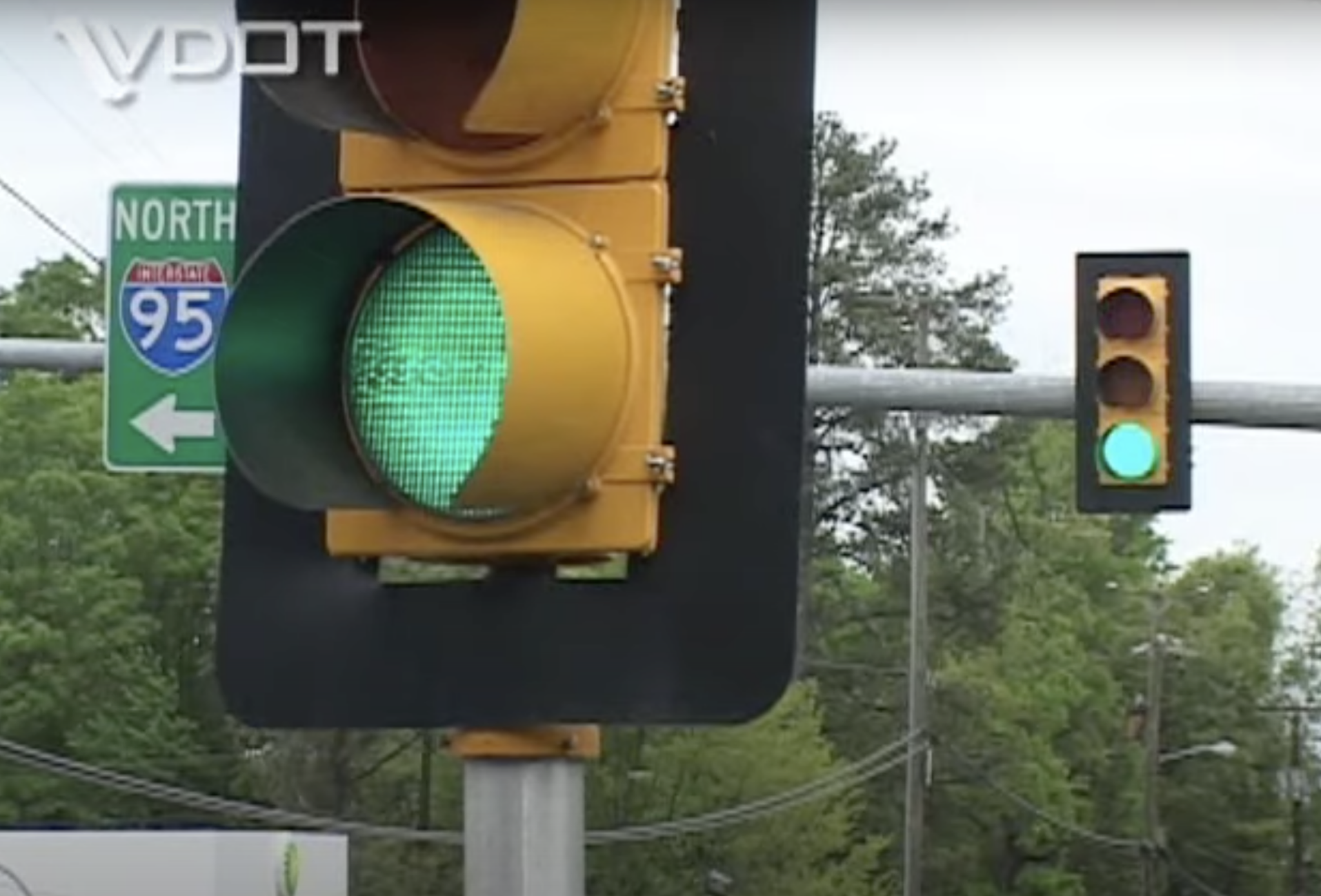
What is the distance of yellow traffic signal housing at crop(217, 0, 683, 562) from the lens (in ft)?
11.3

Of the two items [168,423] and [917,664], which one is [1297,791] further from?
[168,423]

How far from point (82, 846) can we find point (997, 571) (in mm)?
29764

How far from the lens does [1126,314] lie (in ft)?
35.7

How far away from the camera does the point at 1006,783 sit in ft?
180

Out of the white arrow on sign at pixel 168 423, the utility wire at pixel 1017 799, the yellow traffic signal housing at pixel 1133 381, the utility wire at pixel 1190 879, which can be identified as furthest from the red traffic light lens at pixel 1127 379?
the utility wire at pixel 1190 879

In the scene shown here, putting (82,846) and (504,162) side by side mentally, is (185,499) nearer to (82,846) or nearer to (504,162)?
(82,846)

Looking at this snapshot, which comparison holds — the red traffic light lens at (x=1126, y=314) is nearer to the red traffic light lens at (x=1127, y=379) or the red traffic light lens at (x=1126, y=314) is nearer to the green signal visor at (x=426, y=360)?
the red traffic light lens at (x=1127, y=379)

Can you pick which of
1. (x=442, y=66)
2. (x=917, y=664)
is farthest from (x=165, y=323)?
(x=917, y=664)

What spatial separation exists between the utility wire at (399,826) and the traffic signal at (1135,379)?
25.2 m

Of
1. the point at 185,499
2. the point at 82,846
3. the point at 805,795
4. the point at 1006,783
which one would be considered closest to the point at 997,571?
the point at 1006,783

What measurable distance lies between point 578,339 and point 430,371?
0.67 feet

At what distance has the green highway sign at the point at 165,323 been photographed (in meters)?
8.99

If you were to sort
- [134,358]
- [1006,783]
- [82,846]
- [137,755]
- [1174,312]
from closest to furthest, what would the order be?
[134,358] < [1174,312] < [82,846] < [137,755] < [1006,783]

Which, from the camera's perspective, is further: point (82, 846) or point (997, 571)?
point (997, 571)
